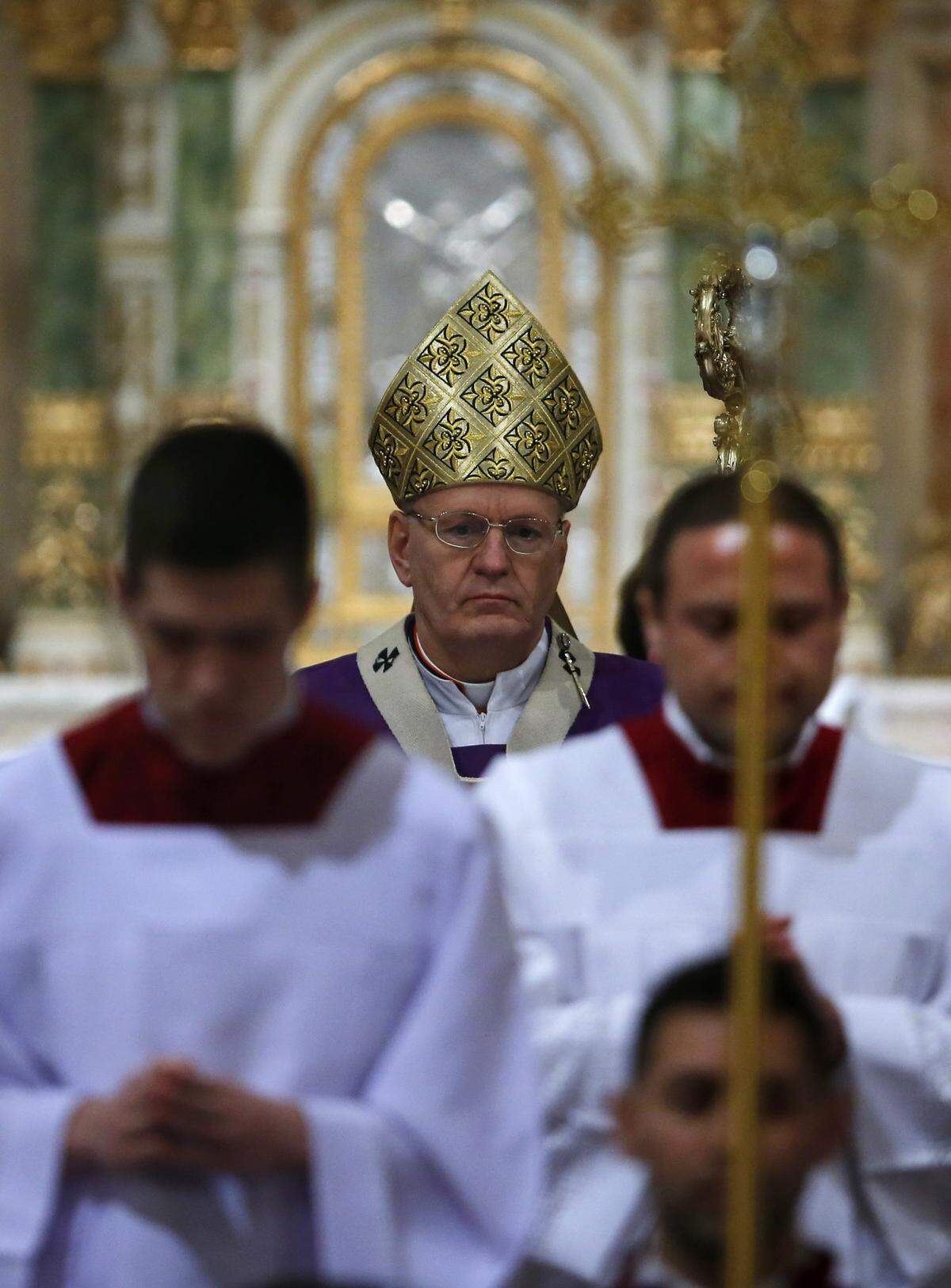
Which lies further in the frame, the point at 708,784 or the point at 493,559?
the point at 493,559

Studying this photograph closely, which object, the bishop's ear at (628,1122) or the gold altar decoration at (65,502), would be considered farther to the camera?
the gold altar decoration at (65,502)

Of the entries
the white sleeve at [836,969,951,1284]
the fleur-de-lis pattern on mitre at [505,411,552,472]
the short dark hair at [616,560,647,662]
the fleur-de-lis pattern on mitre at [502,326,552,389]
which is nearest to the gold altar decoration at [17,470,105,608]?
the short dark hair at [616,560,647,662]

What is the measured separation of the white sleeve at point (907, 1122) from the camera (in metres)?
2.53

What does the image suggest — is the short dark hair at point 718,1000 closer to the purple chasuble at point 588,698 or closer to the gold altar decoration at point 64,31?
the purple chasuble at point 588,698

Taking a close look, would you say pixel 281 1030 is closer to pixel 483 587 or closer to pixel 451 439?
pixel 483 587

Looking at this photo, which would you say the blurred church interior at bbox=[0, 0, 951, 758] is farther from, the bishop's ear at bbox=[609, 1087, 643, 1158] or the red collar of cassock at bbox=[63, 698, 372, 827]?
the bishop's ear at bbox=[609, 1087, 643, 1158]

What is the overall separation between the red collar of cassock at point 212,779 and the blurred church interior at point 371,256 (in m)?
8.97

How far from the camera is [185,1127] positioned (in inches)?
81.6

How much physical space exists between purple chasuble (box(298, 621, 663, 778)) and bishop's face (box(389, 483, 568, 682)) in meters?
0.16

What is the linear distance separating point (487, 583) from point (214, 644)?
191cm

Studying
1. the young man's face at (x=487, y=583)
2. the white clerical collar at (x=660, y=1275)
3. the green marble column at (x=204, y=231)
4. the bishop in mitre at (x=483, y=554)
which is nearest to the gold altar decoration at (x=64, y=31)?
the green marble column at (x=204, y=231)

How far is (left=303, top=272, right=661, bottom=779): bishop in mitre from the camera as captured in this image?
4.09m

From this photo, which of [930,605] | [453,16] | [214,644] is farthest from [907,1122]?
[453,16]

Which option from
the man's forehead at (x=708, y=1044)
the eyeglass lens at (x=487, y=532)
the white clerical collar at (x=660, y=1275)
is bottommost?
the white clerical collar at (x=660, y=1275)
